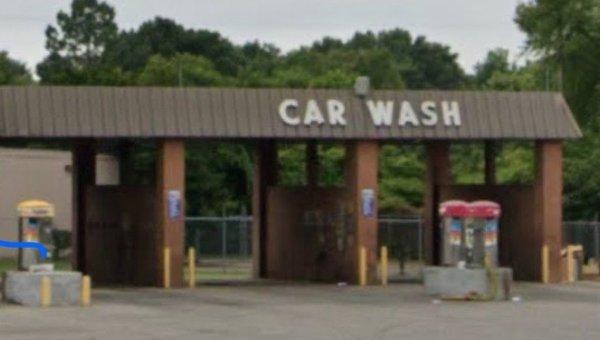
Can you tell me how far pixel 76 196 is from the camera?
52.9 m

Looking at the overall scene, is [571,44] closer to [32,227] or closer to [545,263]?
[545,263]

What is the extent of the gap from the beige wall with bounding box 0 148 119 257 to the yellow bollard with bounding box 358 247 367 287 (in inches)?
1217

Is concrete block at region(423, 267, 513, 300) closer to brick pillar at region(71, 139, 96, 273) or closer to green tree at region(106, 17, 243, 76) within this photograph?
brick pillar at region(71, 139, 96, 273)

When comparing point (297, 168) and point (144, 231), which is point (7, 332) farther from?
point (297, 168)

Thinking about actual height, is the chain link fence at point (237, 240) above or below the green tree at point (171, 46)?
below

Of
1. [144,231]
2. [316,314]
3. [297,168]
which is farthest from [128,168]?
[297,168]

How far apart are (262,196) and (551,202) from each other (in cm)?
939

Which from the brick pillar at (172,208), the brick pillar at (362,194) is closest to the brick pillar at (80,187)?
the brick pillar at (172,208)

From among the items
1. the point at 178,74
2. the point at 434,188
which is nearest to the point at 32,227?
the point at 434,188

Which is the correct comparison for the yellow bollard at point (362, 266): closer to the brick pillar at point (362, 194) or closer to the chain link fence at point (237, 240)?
the brick pillar at point (362, 194)

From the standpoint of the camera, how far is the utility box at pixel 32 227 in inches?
1614

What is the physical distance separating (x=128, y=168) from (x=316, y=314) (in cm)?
2065

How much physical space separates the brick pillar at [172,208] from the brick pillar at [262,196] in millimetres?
8002

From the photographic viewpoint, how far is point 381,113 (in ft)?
159
